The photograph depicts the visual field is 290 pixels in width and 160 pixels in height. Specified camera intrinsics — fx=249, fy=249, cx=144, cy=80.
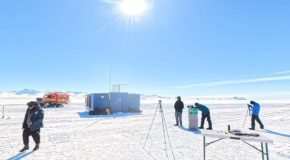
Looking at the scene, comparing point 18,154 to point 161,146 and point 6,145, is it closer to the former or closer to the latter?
point 6,145

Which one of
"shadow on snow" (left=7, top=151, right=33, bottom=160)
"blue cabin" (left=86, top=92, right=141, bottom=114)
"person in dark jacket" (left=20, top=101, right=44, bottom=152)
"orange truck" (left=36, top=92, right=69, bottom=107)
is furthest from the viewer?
"orange truck" (left=36, top=92, right=69, bottom=107)

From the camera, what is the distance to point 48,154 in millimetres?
7973

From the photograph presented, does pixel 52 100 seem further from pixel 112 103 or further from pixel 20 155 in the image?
pixel 20 155

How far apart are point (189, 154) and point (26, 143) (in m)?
5.39

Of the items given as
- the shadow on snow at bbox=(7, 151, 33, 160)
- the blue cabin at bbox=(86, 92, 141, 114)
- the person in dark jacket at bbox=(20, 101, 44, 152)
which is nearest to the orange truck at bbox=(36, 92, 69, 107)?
the blue cabin at bbox=(86, 92, 141, 114)

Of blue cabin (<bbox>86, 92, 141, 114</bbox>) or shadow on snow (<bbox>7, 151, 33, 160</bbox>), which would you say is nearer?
shadow on snow (<bbox>7, 151, 33, 160</bbox>)

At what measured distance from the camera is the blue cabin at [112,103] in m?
28.1

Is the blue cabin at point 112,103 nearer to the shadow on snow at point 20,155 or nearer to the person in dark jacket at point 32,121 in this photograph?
the person in dark jacket at point 32,121

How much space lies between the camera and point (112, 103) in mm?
29156

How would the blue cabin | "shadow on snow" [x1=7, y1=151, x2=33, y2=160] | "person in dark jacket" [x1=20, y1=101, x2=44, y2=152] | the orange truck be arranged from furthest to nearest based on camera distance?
1. the orange truck
2. the blue cabin
3. "person in dark jacket" [x1=20, y1=101, x2=44, y2=152]
4. "shadow on snow" [x1=7, y1=151, x2=33, y2=160]

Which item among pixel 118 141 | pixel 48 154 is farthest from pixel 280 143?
pixel 48 154

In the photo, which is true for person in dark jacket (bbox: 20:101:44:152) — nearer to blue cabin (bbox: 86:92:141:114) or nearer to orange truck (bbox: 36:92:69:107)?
blue cabin (bbox: 86:92:141:114)

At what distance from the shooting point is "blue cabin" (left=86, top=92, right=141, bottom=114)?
2814 centimetres

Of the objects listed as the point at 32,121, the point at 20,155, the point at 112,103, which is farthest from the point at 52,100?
the point at 20,155
